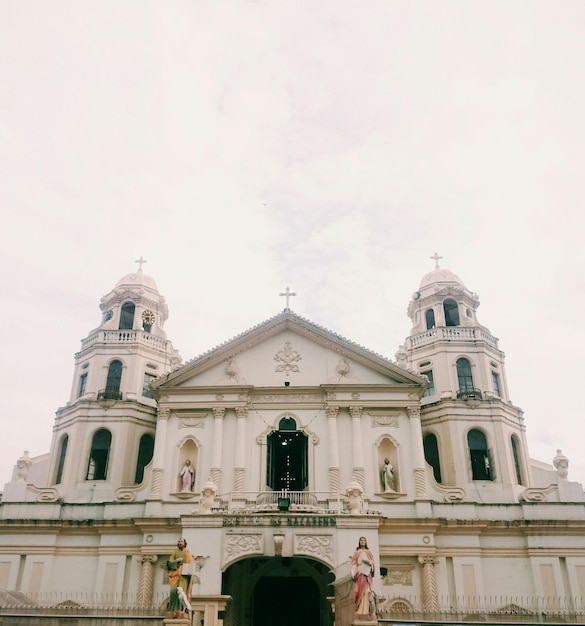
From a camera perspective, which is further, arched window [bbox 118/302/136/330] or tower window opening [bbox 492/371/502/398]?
arched window [bbox 118/302/136/330]

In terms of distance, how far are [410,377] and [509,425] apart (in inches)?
247

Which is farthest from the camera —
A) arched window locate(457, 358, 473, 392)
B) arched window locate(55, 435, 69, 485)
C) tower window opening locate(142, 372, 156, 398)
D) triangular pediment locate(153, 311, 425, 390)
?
tower window opening locate(142, 372, 156, 398)

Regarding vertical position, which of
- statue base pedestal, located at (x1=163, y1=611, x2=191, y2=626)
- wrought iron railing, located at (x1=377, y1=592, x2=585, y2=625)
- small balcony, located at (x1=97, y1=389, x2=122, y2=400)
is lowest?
statue base pedestal, located at (x1=163, y1=611, x2=191, y2=626)

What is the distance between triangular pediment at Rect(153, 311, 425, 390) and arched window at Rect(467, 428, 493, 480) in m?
4.39

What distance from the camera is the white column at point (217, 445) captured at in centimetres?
2758

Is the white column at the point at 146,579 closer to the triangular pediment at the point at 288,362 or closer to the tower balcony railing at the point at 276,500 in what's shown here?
→ the tower balcony railing at the point at 276,500

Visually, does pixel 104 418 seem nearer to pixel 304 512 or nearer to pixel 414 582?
pixel 304 512

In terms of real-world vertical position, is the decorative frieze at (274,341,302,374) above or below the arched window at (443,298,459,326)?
below

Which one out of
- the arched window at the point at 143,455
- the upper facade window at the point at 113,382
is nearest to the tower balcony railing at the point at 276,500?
the arched window at the point at 143,455

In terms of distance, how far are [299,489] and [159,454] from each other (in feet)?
22.1

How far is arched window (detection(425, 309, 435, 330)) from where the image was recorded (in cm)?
3506

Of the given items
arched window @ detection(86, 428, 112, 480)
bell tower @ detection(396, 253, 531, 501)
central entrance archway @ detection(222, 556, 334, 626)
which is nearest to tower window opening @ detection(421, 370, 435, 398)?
bell tower @ detection(396, 253, 531, 501)

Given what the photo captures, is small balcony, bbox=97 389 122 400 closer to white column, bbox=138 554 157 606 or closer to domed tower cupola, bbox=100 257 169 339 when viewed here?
domed tower cupola, bbox=100 257 169 339

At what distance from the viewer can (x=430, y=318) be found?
35.3 m
